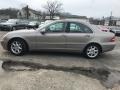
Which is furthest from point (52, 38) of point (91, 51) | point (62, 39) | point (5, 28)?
point (5, 28)

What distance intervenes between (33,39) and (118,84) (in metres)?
3.74

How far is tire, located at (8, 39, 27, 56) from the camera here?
26.1 feet

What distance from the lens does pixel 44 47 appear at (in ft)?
26.3

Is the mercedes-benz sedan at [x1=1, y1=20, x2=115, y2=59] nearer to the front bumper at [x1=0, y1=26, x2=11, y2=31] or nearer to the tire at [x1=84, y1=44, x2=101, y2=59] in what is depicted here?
the tire at [x1=84, y1=44, x2=101, y2=59]

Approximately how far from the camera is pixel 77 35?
8031 mm

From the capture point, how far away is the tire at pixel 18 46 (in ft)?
26.1

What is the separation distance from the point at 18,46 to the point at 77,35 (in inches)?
90.0

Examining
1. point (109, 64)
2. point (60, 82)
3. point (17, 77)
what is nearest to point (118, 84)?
point (60, 82)

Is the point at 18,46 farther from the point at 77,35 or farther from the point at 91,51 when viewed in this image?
the point at 91,51

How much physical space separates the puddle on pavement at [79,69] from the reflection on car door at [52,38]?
1329 millimetres

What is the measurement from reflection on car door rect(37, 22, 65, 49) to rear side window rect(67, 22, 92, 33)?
27cm

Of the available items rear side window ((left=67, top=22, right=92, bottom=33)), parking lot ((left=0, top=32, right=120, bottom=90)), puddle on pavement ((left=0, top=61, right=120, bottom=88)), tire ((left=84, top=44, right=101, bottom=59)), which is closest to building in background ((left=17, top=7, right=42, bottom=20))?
parking lot ((left=0, top=32, right=120, bottom=90))

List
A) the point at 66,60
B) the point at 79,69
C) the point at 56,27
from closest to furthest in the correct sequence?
the point at 79,69
the point at 66,60
the point at 56,27

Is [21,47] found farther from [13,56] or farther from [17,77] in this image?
[17,77]
